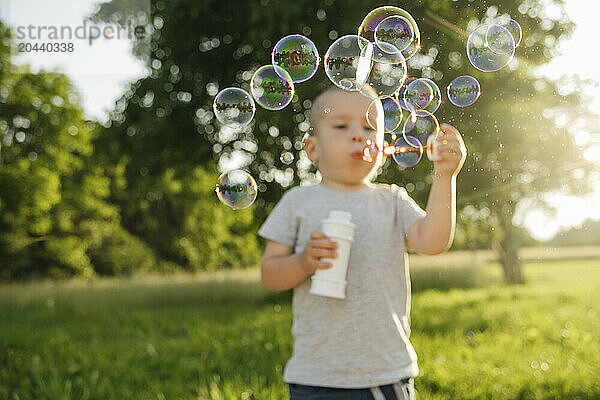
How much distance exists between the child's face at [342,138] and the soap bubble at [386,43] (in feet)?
1.58

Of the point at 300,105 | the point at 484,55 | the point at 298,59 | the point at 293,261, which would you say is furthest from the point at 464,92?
the point at 300,105

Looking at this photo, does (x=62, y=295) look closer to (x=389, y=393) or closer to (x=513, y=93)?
(x=513, y=93)

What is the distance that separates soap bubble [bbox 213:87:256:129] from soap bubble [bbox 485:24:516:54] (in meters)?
1.07

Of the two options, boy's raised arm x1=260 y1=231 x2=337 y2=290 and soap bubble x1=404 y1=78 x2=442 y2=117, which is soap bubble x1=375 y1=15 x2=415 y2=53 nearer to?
soap bubble x1=404 y1=78 x2=442 y2=117

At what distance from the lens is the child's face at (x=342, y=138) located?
5.92 ft

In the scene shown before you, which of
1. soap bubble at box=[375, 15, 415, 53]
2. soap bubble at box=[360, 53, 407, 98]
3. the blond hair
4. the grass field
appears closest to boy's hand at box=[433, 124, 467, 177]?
the blond hair

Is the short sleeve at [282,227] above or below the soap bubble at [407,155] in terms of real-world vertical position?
below

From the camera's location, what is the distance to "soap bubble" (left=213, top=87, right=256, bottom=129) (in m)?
2.70

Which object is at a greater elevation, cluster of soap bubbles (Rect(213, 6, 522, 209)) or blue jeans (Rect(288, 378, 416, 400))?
cluster of soap bubbles (Rect(213, 6, 522, 209))

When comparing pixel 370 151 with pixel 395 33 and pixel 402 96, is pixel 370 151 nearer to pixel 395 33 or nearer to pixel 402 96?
pixel 402 96

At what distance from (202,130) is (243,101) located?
6383 millimetres

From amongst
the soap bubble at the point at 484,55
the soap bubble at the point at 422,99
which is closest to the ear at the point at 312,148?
the soap bubble at the point at 422,99

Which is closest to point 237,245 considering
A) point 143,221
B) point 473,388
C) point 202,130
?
point 143,221

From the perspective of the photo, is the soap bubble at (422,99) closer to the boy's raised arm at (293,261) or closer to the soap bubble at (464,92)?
the soap bubble at (464,92)
